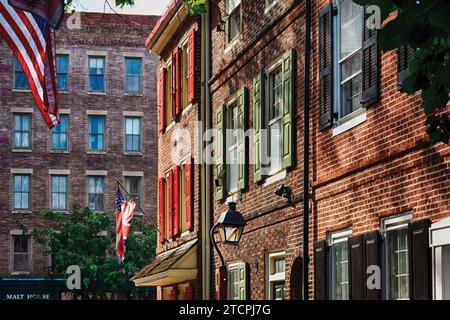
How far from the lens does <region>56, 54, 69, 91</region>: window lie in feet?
178

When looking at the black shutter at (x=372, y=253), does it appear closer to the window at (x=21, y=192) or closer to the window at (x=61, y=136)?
the window at (x=21, y=192)

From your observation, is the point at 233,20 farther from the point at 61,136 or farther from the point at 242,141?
the point at 61,136

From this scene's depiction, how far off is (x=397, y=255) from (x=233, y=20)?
34.3 ft

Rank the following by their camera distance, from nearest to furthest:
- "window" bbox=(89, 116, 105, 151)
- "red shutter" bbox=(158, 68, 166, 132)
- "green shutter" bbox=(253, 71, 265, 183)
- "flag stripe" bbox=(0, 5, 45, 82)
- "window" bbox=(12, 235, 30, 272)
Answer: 1. "flag stripe" bbox=(0, 5, 45, 82)
2. "green shutter" bbox=(253, 71, 265, 183)
3. "red shutter" bbox=(158, 68, 166, 132)
4. "window" bbox=(12, 235, 30, 272)
5. "window" bbox=(89, 116, 105, 151)

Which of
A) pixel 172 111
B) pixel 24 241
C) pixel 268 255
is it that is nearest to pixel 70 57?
pixel 24 241

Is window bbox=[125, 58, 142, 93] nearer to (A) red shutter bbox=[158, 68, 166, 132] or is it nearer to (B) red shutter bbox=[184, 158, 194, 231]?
(A) red shutter bbox=[158, 68, 166, 132]

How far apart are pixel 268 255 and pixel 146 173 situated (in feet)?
112

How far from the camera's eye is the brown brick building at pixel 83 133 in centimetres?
5309

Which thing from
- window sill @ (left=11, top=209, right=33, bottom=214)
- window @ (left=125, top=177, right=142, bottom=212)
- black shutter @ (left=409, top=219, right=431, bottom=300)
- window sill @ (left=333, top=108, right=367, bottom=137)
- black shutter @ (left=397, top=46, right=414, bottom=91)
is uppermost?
window @ (left=125, top=177, right=142, bottom=212)

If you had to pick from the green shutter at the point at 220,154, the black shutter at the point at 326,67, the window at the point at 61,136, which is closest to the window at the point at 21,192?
the window at the point at 61,136

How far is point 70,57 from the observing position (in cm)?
5434

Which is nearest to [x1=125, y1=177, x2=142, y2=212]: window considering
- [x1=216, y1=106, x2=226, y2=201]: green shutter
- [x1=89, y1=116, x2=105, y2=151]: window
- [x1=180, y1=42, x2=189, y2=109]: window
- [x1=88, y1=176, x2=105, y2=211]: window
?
[x1=88, y1=176, x2=105, y2=211]: window

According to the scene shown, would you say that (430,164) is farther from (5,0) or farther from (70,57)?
(70,57)

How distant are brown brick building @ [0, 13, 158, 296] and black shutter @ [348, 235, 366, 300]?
3764 cm
